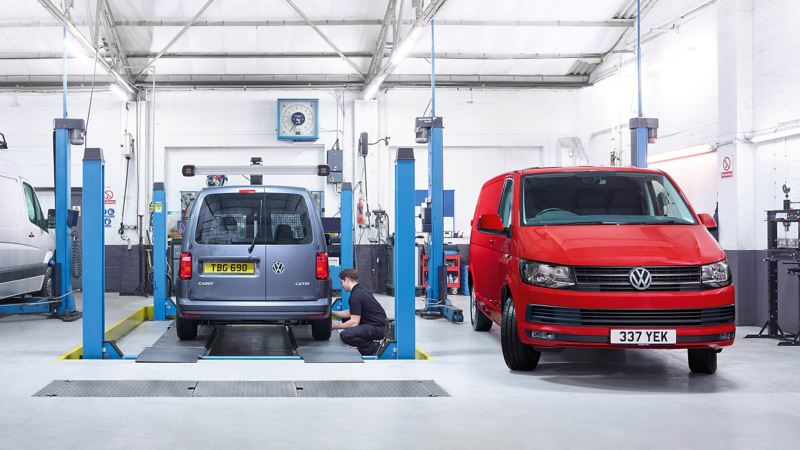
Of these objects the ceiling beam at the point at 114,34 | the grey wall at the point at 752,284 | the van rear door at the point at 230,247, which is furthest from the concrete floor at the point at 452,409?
the ceiling beam at the point at 114,34

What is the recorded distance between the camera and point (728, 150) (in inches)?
395

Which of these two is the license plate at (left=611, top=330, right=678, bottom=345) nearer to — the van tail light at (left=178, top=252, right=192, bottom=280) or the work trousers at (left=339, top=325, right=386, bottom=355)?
the work trousers at (left=339, top=325, right=386, bottom=355)

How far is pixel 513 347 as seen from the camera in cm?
611

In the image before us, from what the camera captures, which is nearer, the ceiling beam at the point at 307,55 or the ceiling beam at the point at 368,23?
the ceiling beam at the point at 368,23

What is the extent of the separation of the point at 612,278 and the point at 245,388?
266cm

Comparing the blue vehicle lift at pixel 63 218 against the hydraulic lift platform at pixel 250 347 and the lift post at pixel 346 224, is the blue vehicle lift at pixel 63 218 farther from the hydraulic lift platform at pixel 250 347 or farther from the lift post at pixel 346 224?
the lift post at pixel 346 224

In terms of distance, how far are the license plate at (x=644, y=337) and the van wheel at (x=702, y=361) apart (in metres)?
0.85

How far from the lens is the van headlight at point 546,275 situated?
5648 millimetres

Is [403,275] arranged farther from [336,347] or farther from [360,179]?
[360,179]

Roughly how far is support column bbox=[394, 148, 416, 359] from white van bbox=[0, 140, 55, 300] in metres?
Result: 5.26

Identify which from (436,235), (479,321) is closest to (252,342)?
(479,321)

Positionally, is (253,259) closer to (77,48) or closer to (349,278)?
(349,278)

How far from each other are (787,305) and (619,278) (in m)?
4.59

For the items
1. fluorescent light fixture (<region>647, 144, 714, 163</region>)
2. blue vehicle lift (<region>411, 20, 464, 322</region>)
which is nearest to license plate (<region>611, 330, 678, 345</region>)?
blue vehicle lift (<region>411, 20, 464, 322</region>)
